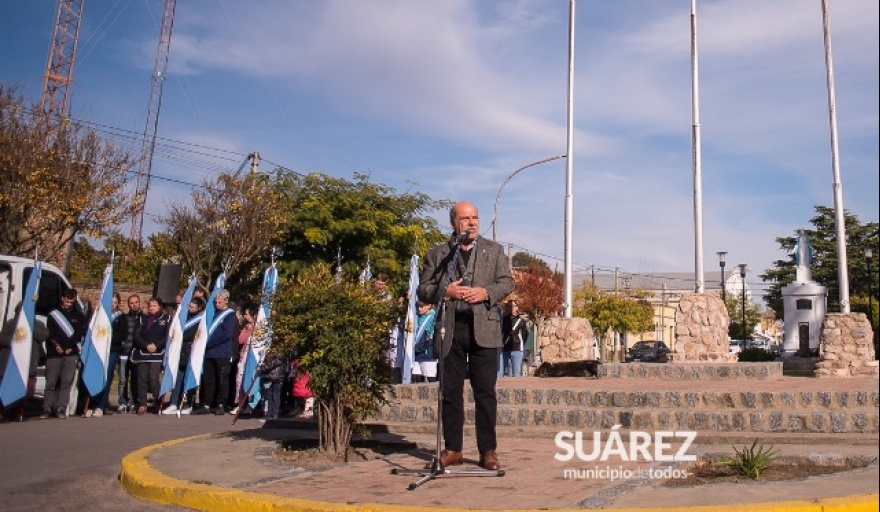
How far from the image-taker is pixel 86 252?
37.7m

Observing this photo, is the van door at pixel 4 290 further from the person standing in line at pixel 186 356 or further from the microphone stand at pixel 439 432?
the microphone stand at pixel 439 432

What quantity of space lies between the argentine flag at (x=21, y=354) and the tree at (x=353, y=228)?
1158 centimetres

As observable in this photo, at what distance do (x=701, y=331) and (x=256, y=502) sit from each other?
13.6 metres

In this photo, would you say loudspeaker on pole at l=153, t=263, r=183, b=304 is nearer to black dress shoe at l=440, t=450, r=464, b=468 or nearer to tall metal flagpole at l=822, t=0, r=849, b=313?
black dress shoe at l=440, t=450, r=464, b=468

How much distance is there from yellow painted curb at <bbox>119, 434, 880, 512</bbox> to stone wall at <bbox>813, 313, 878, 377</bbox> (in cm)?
1485

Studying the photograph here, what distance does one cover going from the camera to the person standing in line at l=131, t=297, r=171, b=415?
46.6ft

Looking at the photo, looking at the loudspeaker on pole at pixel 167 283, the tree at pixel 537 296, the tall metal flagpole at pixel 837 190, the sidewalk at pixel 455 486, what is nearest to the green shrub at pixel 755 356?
the tall metal flagpole at pixel 837 190

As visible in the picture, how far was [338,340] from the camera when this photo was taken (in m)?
7.38

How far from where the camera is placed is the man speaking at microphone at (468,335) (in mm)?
6785

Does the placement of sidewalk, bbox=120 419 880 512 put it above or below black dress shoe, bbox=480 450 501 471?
below

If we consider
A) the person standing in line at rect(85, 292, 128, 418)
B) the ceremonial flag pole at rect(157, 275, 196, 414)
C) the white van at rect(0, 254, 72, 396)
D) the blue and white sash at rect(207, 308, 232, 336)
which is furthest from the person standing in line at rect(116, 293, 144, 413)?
the blue and white sash at rect(207, 308, 232, 336)

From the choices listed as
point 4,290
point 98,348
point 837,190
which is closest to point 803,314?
point 837,190

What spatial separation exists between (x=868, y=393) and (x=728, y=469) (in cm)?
475

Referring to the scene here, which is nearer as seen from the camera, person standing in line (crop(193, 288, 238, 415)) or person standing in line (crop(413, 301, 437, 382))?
person standing in line (crop(193, 288, 238, 415))
